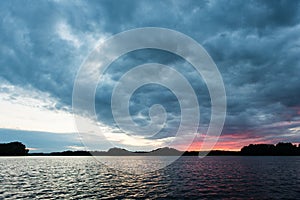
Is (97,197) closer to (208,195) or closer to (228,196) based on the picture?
(208,195)

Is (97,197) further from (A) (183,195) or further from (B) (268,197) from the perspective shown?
(B) (268,197)

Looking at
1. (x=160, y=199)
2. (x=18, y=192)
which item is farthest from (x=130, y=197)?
(x=18, y=192)

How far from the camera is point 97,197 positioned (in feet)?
134

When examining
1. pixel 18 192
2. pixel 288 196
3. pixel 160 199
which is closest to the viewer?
pixel 160 199

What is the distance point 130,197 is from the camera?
4103 centimetres

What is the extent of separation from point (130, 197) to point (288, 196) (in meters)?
28.7

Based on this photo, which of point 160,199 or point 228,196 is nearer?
point 160,199

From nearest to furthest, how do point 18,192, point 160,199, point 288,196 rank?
point 160,199, point 288,196, point 18,192

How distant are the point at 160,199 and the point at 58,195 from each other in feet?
61.3

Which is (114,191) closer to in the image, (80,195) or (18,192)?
(80,195)

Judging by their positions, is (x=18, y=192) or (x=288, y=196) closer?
(x=288, y=196)

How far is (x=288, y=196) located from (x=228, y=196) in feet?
35.6

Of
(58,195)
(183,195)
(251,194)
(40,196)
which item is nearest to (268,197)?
(251,194)

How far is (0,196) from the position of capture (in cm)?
4022
